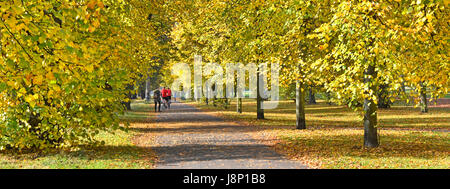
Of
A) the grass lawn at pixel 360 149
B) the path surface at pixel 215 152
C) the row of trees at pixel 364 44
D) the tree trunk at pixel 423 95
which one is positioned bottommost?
the grass lawn at pixel 360 149

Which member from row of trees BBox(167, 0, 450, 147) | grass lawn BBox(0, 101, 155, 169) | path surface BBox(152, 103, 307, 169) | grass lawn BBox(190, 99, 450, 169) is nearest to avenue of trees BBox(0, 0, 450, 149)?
row of trees BBox(167, 0, 450, 147)

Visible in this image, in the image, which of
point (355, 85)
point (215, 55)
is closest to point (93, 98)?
point (355, 85)

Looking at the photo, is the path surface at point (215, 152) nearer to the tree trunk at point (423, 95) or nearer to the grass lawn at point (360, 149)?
the grass lawn at point (360, 149)

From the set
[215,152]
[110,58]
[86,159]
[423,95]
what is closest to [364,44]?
[215,152]

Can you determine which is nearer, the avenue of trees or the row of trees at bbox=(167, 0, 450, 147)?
the avenue of trees

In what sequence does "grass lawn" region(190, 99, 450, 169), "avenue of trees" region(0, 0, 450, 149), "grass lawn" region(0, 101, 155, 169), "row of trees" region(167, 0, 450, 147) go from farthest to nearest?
1. "grass lawn" region(190, 99, 450, 169)
2. "grass lawn" region(0, 101, 155, 169)
3. "row of trees" region(167, 0, 450, 147)
4. "avenue of trees" region(0, 0, 450, 149)

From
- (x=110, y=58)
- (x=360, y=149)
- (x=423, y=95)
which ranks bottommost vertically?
(x=360, y=149)

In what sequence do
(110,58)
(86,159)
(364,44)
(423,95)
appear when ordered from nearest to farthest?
(364,44) < (86,159) < (110,58) < (423,95)

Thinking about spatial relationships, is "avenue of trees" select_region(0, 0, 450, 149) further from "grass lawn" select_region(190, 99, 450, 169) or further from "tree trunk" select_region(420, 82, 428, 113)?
"grass lawn" select_region(190, 99, 450, 169)

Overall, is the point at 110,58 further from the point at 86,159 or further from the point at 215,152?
the point at 215,152

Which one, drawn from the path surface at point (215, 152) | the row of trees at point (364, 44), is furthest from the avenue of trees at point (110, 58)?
the path surface at point (215, 152)

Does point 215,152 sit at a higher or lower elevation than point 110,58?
lower

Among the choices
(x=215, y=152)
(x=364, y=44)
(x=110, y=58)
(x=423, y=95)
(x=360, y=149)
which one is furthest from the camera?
(x=423, y=95)
